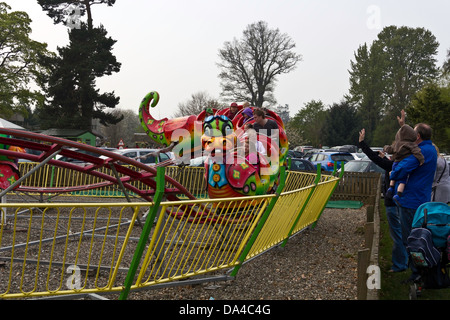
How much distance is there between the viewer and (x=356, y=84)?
164 feet

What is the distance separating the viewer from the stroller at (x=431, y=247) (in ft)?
14.4

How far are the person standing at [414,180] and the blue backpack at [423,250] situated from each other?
2.52ft

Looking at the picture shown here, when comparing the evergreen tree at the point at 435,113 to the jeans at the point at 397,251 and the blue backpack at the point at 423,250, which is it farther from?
the blue backpack at the point at 423,250

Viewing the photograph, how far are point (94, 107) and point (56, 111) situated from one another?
2730 millimetres

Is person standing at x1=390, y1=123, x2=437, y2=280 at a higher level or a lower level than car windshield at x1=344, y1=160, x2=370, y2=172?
higher

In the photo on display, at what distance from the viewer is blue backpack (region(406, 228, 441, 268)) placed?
4.38 metres

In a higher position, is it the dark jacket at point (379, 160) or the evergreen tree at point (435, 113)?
the evergreen tree at point (435, 113)

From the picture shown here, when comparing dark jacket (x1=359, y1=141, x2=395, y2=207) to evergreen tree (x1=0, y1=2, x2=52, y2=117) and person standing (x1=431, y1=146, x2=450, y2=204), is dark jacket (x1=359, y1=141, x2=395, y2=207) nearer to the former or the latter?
person standing (x1=431, y1=146, x2=450, y2=204)

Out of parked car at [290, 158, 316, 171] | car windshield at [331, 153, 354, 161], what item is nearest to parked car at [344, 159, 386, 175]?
parked car at [290, 158, 316, 171]

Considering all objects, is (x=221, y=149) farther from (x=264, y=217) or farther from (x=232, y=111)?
(x=232, y=111)

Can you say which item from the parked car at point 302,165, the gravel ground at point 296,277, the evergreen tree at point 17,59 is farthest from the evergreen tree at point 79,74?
the gravel ground at point 296,277

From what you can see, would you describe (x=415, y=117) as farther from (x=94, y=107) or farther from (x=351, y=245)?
(x=351, y=245)
